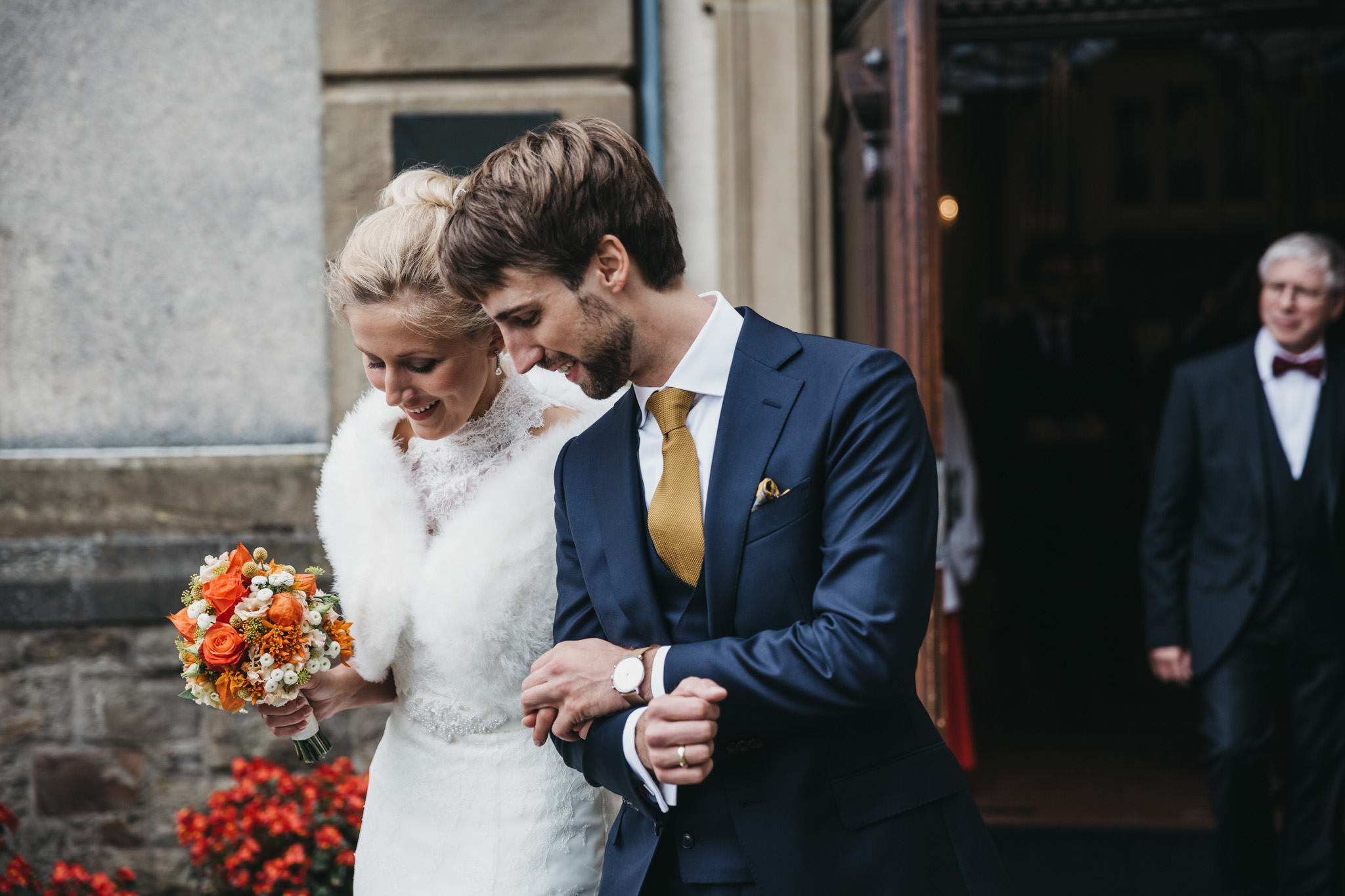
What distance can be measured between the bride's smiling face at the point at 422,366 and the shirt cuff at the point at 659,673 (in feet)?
2.51

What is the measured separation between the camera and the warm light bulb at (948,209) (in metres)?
8.88

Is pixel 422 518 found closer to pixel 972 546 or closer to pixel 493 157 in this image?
pixel 493 157

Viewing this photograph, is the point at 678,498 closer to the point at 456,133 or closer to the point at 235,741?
the point at 456,133

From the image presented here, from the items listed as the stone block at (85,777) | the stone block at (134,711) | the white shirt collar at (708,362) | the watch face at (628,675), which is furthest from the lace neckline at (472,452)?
the stone block at (85,777)

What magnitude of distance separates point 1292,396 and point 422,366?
327 cm

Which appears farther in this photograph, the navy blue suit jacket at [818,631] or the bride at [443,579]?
the bride at [443,579]

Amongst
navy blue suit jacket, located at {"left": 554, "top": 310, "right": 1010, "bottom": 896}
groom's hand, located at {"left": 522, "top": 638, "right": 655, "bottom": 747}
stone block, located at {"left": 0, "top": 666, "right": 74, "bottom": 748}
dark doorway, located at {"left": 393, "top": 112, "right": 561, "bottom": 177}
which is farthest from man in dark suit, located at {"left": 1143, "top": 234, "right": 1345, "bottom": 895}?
stone block, located at {"left": 0, "top": 666, "right": 74, "bottom": 748}

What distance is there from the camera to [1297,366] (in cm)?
416

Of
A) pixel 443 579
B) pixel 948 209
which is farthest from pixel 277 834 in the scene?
pixel 948 209

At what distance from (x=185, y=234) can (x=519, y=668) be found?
2.88 meters

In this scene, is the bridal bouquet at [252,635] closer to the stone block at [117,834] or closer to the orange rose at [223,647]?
the orange rose at [223,647]

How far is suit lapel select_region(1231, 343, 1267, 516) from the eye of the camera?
4.05 m

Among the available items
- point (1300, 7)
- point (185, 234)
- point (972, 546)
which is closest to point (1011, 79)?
point (1300, 7)

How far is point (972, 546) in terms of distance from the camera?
5285mm
